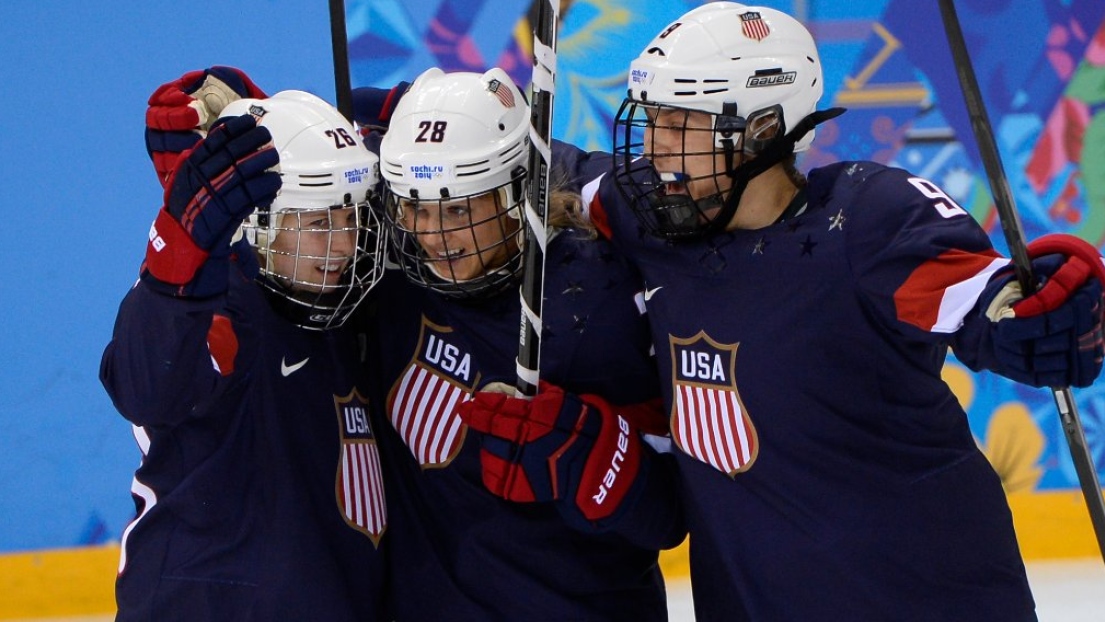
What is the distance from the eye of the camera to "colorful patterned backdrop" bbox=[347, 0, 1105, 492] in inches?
151

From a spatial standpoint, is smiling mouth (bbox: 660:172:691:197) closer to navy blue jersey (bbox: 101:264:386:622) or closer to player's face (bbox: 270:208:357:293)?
player's face (bbox: 270:208:357:293)

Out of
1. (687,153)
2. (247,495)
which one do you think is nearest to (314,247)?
(247,495)

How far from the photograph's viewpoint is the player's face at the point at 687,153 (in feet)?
6.22

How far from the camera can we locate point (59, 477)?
369 cm

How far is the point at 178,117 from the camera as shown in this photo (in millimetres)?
2064

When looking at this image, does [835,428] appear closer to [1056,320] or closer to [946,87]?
[1056,320]

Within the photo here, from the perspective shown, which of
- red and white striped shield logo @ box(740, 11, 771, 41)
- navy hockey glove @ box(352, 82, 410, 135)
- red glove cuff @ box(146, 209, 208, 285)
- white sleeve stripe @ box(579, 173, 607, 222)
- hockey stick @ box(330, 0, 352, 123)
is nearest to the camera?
red glove cuff @ box(146, 209, 208, 285)

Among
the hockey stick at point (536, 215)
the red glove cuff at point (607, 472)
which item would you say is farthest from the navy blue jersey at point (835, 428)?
the hockey stick at point (536, 215)

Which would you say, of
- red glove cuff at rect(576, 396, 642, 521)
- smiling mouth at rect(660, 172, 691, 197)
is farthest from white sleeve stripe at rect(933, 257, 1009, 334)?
red glove cuff at rect(576, 396, 642, 521)

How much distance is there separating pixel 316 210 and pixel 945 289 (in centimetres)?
100

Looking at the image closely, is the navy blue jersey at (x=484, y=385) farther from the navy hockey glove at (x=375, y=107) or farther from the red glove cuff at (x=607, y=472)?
the navy hockey glove at (x=375, y=107)

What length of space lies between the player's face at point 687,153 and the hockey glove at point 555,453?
0.42 m

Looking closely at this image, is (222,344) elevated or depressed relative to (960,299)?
depressed

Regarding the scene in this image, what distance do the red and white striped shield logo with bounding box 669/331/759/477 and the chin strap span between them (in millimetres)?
191
